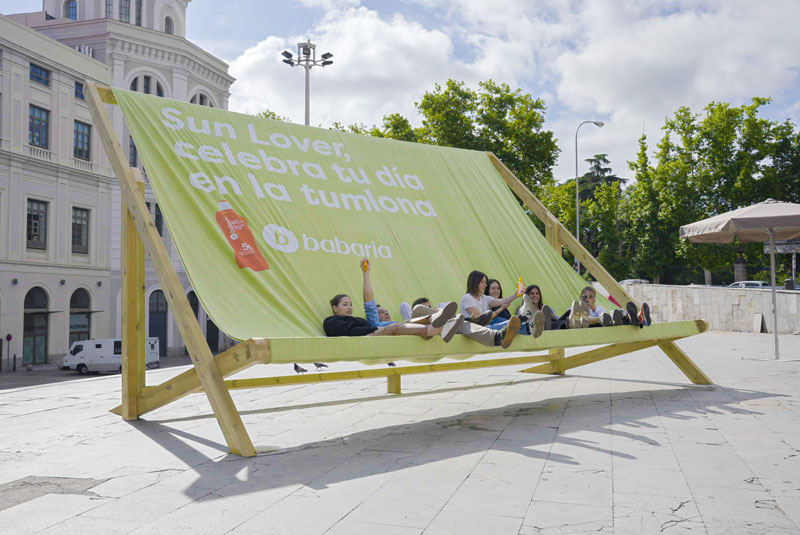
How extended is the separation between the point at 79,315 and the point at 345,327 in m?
26.0

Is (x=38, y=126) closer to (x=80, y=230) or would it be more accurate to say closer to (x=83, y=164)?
(x=83, y=164)

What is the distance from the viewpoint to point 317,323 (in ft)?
19.1

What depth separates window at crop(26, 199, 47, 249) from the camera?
85.3 ft

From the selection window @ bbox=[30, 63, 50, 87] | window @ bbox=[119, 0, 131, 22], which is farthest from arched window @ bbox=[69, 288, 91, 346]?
window @ bbox=[119, 0, 131, 22]

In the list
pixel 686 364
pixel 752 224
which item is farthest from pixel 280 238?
pixel 752 224

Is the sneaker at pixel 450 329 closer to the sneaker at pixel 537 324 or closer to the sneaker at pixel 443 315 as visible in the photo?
the sneaker at pixel 443 315

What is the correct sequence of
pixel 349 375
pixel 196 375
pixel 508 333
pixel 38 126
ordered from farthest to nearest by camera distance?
pixel 38 126 → pixel 349 375 → pixel 508 333 → pixel 196 375

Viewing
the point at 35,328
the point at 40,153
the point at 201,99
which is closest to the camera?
the point at 35,328

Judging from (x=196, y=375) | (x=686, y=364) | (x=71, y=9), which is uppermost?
(x=71, y=9)

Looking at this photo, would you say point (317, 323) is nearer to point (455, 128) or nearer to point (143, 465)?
point (143, 465)

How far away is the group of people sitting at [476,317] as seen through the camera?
5.15 m

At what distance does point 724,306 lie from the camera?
744 inches

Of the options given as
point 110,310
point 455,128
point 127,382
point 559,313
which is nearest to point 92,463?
point 127,382

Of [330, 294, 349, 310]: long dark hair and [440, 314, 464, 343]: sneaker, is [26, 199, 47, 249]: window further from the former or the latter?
[440, 314, 464, 343]: sneaker
